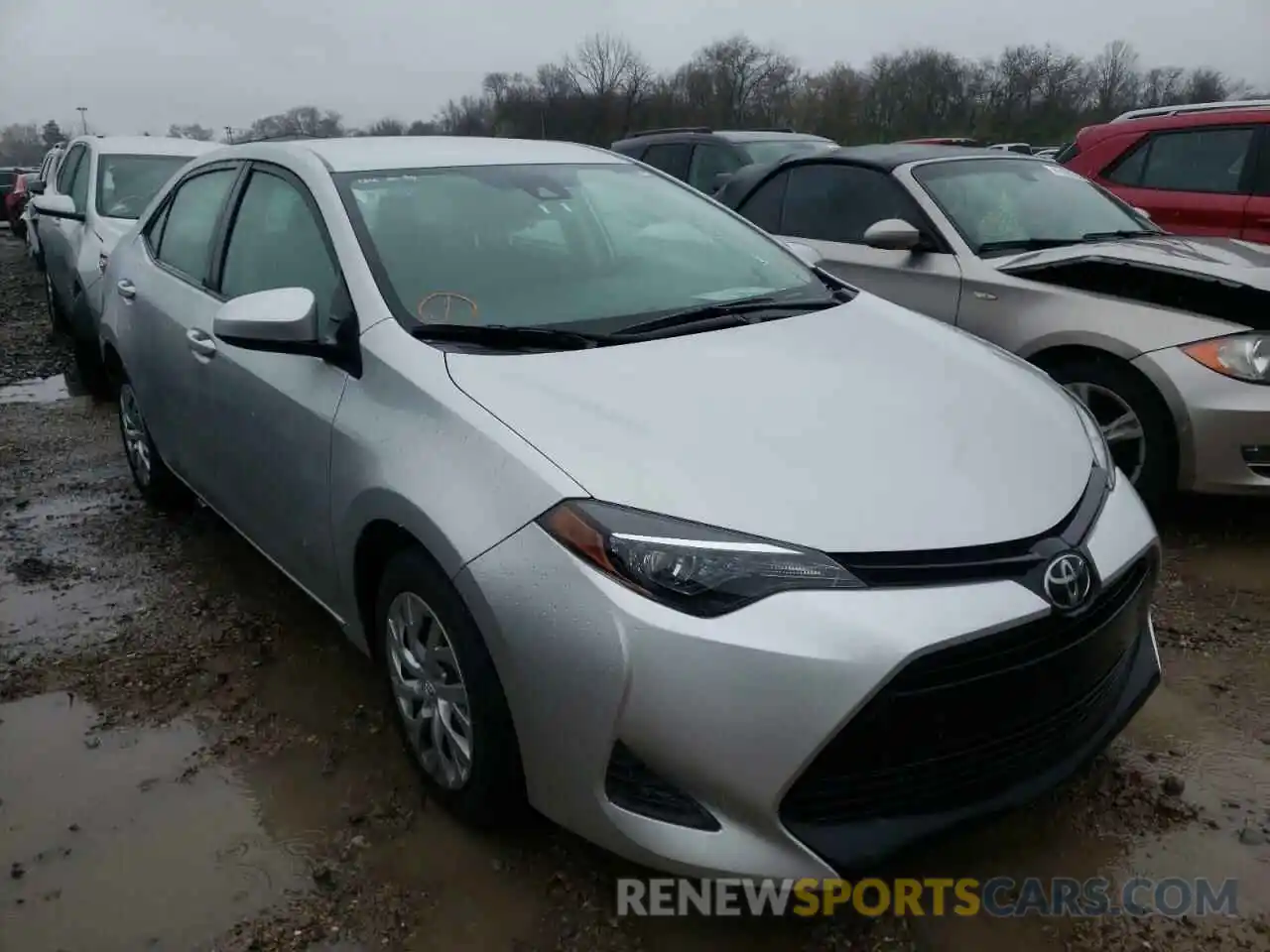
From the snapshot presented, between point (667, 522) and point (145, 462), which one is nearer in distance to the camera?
point (667, 522)

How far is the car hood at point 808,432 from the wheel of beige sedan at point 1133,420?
1.38 m

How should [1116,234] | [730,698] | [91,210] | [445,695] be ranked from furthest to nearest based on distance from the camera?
1. [91,210]
2. [1116,234]
3. [445,695]
4. [730,698]

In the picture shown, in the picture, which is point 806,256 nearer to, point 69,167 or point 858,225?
point 858,225

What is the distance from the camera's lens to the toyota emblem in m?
1.97

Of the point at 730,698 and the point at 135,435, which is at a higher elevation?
the point at 730,698

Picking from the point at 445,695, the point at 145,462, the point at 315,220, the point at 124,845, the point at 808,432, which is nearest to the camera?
the point at 808,432

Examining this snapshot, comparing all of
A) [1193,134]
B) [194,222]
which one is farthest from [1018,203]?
[194,222]

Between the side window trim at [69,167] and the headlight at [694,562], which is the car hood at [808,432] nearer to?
the headlight at [694,562]

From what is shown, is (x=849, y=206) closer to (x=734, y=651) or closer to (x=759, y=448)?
(x=759, y=448)

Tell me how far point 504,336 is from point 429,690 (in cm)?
87

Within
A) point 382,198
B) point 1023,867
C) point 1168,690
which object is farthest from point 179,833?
point 1168,690

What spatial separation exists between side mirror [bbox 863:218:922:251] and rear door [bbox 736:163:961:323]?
0.43ft

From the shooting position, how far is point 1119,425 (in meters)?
4.02

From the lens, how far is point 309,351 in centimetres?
266
